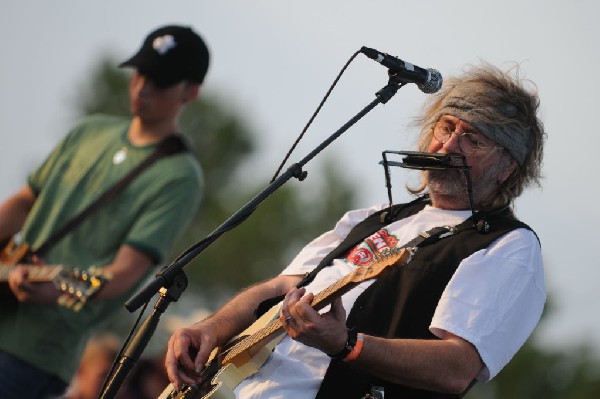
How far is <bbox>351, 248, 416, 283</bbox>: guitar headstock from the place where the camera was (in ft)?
12.4

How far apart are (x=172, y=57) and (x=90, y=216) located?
101 cm

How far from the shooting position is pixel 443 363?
13.3 feet

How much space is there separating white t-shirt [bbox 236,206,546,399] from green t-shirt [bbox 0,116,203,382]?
5.65 feet

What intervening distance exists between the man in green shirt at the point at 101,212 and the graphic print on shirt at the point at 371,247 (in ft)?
5.45

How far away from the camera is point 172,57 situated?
657cm

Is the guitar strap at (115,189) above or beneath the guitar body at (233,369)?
above

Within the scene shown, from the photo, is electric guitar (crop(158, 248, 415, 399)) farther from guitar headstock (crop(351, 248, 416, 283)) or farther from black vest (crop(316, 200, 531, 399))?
guitar headstock (crop(351, 248, 416, 283))

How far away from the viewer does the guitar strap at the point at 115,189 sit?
6.25 metres

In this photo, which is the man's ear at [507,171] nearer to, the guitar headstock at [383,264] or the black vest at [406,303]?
the black vest at [406,303]

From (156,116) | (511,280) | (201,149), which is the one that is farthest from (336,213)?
(511,280)

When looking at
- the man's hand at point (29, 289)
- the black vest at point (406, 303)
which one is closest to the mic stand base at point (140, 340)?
the black vest at point (406, 303)

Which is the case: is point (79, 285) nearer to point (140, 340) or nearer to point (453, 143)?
point (140, 340)

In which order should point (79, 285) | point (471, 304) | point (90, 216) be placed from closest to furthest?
point (471, 304)
point (79, 285)
point (90, 216)

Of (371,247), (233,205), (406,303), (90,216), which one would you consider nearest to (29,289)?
(90,216)
